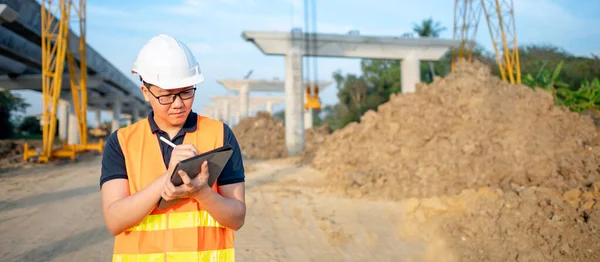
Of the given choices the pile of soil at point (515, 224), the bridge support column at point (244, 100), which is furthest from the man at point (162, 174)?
the bridge support column at point (244, 100)

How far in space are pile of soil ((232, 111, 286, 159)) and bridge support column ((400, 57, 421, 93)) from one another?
6574 mm

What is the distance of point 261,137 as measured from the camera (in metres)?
24.3

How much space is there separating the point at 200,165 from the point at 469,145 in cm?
879

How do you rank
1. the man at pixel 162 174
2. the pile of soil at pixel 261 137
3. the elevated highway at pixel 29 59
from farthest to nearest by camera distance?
the pile of soil at pixel 261 137 → the elevated highway at pixel 29 59 → the man at pixel 162 174

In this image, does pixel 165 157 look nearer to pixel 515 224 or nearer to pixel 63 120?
pixel 515 224

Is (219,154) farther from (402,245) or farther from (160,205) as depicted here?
(402,245)

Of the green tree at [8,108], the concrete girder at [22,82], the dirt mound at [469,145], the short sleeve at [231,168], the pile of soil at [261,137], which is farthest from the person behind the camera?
the green tree at [8,108]

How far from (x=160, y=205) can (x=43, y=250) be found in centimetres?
513

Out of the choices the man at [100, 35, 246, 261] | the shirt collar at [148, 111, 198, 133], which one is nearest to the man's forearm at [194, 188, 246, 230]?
the man at [100, 35, 246, 261]

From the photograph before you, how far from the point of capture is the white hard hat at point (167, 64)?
181 cm

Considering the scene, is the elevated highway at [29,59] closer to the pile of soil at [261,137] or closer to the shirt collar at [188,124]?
the pile of soil at [261,137]

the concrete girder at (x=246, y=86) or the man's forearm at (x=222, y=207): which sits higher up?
the concrete girder at (x=246, y=86)

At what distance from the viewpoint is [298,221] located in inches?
296

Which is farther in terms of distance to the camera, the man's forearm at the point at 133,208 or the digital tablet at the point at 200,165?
the man's forearm at the point at 133,208
